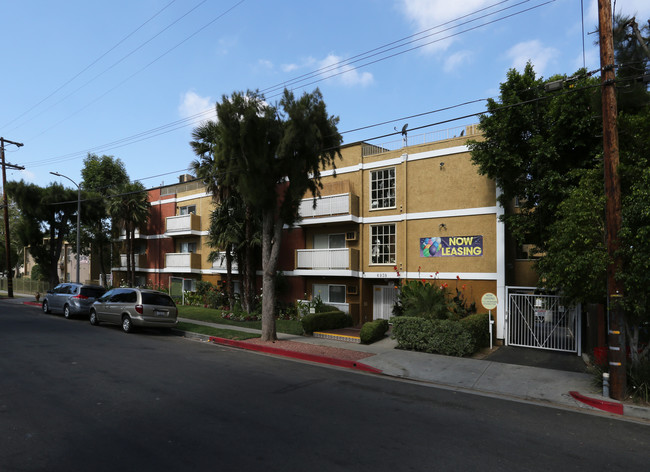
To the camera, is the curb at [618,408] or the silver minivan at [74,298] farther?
the silver minivan at [74,298]

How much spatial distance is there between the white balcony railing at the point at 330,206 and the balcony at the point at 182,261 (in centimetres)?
1034

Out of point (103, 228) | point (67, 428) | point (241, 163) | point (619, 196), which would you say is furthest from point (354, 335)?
point (103, 228)

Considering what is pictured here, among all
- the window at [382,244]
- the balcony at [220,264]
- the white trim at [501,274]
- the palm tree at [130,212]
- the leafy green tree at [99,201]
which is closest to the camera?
the white trim at [501,274]

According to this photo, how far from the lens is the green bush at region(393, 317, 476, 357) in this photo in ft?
41.6

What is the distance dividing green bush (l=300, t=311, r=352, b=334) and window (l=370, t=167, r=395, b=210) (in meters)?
5.05

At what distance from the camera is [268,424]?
6.33 m

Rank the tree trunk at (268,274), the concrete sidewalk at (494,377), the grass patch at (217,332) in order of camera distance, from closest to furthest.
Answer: the concrete sidewalk at (494,377) < the tree trunk at (268,274) < the grass patch at (217,332)

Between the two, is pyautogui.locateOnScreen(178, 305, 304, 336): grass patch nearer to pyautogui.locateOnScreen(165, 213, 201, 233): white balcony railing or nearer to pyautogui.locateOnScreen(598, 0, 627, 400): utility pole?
pyautogui.locateOnScreen(165, 213, 201, 233): white balcony railing

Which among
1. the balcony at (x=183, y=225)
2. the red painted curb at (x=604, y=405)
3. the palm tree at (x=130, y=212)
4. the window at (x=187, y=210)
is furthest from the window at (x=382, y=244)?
the palm tree at (x=130, y=212)

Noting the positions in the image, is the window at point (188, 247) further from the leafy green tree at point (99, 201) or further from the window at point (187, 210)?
the leafy green tree at point (99, 201)

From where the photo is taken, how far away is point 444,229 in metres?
16.7

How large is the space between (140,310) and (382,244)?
10.2m

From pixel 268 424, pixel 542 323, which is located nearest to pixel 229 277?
pixel 542 323

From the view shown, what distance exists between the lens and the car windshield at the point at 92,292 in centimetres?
2022
